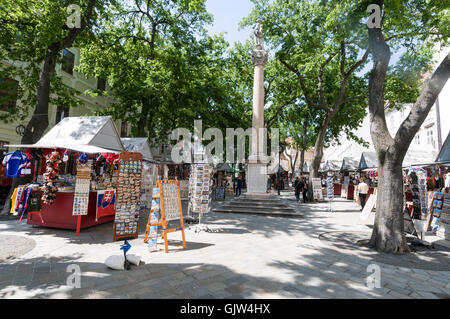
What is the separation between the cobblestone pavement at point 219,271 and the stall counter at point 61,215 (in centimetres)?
47

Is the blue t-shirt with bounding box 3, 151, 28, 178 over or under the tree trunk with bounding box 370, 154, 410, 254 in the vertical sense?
over

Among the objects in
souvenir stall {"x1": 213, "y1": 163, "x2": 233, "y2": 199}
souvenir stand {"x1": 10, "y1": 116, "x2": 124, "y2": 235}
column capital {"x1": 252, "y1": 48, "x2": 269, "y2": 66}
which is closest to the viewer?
souvenir stand {"x1": 10, "y1": 116, "x2": 124, "y2": 235}

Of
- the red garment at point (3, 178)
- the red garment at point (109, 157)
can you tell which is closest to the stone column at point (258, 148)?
the red garment at point (109, 157)

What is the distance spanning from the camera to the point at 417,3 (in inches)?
349

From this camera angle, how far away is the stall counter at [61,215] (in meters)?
7.14

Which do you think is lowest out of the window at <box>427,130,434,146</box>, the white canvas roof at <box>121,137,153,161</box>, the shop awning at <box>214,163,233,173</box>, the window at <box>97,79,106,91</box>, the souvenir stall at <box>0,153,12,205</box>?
the souvenir stall at <box>0,153,12,205</box>

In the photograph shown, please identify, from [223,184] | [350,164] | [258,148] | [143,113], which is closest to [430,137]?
[350,164]

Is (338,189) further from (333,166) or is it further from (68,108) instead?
(68,108)

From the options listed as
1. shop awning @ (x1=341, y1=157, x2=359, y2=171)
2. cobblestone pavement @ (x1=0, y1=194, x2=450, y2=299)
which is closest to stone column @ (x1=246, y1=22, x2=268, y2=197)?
cobblestone pavement @ (x1=0, y1=194, x2=450, y2=299)

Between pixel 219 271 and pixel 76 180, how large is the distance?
16.4 ft

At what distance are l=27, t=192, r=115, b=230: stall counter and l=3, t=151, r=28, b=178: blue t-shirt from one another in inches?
65.1

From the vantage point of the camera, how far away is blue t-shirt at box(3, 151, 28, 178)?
7891 millimetres

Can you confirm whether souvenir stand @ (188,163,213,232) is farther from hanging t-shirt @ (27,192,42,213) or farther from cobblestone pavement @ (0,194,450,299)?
hanging t-shirt @ (27,192,42,213)

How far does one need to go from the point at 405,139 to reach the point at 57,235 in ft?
30.2
